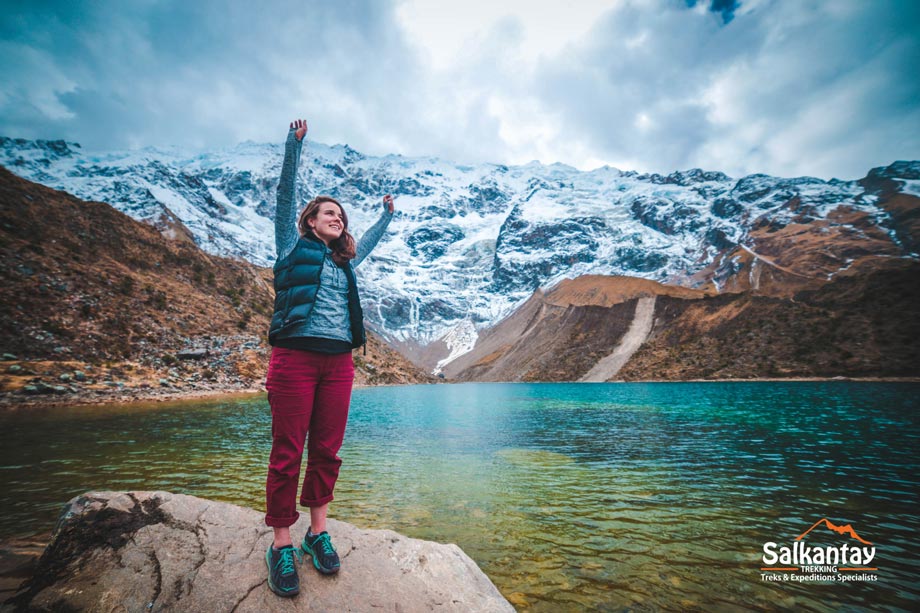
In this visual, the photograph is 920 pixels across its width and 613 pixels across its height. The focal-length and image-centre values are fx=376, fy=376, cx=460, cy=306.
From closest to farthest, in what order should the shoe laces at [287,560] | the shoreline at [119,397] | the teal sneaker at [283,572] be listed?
1. the teal sneaker at [283,572]
2. the shoe laces at [287,560]
3. the shoreline at [119,397]

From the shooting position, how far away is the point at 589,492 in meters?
9.72

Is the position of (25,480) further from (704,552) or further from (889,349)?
(889,349)

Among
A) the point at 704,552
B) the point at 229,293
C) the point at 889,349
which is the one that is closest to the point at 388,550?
the point at 704,552

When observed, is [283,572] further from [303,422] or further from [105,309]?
[105,309]

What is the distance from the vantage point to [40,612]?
272 centimetres

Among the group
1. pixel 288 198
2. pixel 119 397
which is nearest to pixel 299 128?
pixel 288 198

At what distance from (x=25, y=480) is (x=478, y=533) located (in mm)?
11010

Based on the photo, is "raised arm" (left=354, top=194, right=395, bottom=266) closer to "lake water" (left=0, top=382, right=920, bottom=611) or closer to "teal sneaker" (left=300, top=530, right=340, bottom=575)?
"teal sneaker" (left=300, top=530, right=340, bottom=575)

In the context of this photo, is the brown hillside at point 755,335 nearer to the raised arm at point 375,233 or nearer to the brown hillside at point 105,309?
the raised arm at point 375,233

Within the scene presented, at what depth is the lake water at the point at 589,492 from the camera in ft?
17.1

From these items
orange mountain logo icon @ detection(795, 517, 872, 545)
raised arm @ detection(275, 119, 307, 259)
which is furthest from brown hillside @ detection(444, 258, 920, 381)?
raised arm @ detection(275, 119, 307, 259)

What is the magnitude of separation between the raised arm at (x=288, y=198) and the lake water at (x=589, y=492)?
5.21 m

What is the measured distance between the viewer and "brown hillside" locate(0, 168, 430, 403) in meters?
26.6

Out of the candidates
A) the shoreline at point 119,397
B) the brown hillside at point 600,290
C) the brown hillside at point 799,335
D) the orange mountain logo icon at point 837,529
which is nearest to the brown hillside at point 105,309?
the shoreline at point 119,397
